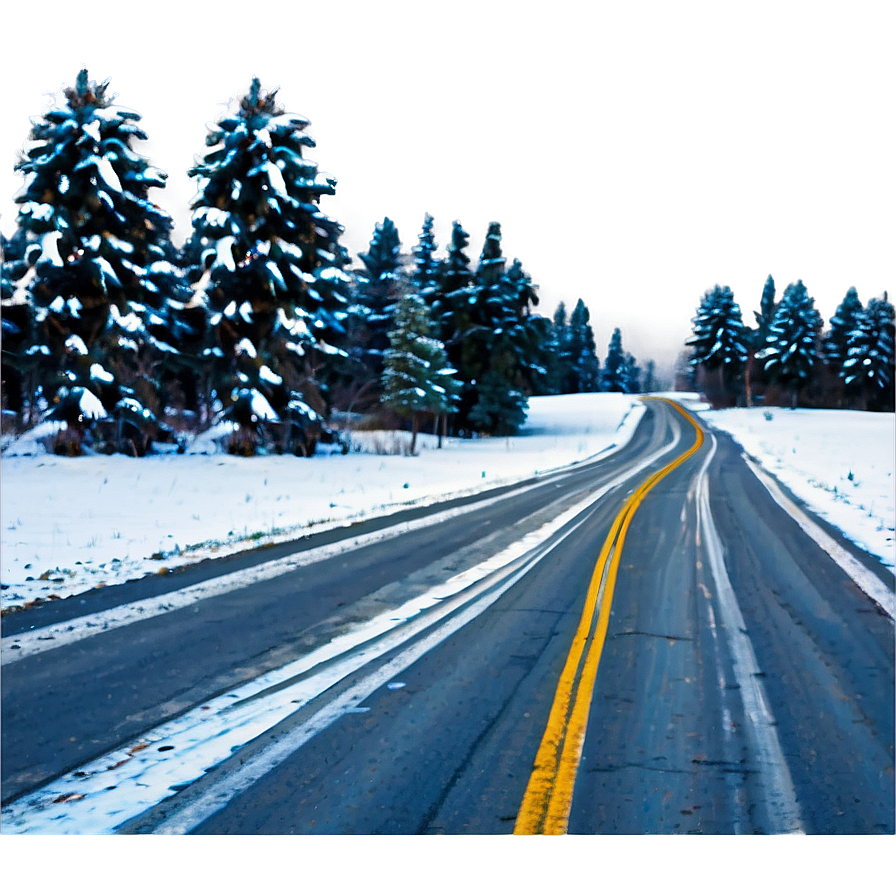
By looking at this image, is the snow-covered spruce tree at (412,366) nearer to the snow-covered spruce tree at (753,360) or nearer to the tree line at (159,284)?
the tree line at (159,284)

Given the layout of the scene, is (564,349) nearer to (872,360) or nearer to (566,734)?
(872,360)

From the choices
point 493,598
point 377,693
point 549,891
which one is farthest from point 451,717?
point 493,598

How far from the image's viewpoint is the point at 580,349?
94.6 m

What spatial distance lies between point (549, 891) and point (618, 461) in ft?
79.4

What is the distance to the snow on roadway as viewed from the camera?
8.37m

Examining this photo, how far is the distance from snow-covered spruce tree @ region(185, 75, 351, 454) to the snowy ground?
2.24 m

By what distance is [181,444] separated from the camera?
963 inches

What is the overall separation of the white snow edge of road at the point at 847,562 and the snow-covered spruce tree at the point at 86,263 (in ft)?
66.7

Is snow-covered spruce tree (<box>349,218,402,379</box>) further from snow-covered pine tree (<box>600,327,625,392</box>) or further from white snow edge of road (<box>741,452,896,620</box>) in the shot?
snow-covered pine tree (<box>600,327,625,392</box>)

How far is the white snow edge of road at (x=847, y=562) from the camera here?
6.61m

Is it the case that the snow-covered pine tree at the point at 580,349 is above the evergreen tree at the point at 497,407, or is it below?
above

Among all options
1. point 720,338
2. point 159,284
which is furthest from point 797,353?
point 159,284

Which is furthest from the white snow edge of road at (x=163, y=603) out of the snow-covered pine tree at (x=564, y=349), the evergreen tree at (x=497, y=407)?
the snow-covered pine tree at (x=564, y=349)

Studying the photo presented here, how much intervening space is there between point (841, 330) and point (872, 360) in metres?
7.21
